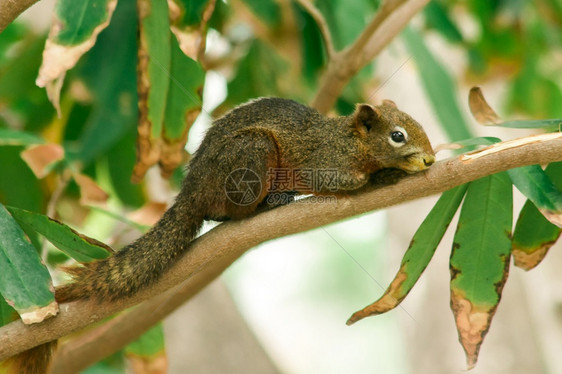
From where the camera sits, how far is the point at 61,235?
83.7 inches

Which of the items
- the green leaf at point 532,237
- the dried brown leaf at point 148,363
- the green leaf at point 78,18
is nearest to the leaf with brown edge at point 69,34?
the green leaf at point 78,18

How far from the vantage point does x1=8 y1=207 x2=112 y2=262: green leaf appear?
2111 mm

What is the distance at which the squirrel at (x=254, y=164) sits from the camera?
2113 mm

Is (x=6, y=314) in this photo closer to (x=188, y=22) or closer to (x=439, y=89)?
(x=188, y=22)

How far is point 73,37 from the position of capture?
2109 millimetres

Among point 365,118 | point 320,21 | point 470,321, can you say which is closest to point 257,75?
point 320,21

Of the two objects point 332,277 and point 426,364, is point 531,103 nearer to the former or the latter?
point 426,364

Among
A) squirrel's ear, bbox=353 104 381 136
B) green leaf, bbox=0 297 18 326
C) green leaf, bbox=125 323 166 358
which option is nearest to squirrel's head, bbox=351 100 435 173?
squirrel's ear, bbox=353 104 381 136

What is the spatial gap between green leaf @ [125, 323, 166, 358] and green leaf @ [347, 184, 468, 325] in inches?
38.4

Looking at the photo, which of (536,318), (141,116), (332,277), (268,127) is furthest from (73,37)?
(332,277)

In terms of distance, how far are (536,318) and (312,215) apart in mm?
3131

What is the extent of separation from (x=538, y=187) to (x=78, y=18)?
1.43m

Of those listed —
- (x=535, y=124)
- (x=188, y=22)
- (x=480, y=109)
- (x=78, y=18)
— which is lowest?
(x=78, y=18)

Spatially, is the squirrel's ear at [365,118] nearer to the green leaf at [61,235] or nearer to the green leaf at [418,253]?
the green leaf at [418,253]
